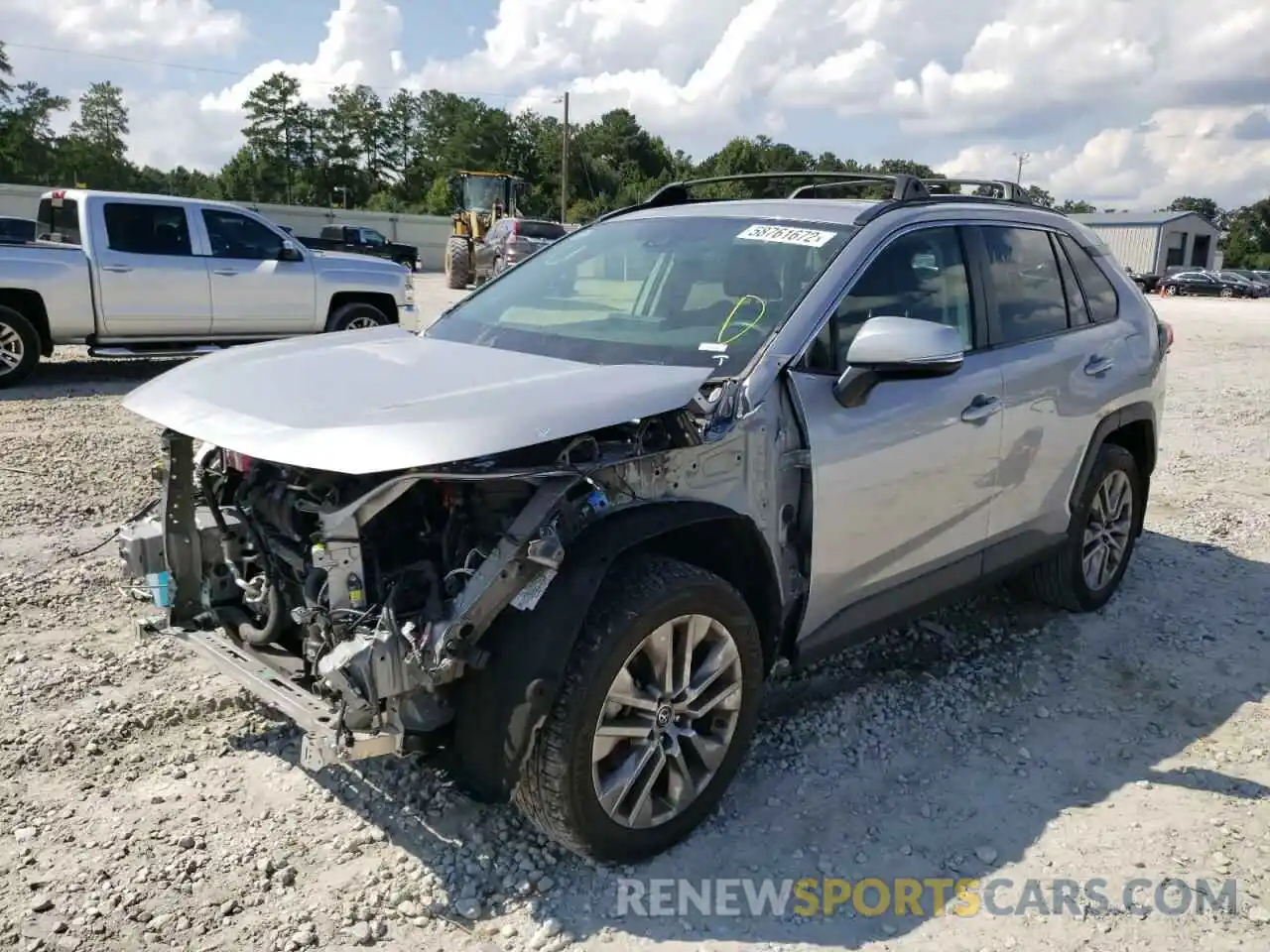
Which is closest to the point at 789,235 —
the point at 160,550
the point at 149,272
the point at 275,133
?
the point at 160,550

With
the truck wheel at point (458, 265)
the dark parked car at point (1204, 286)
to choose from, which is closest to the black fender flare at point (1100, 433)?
the truck wheel at point (458, 265)

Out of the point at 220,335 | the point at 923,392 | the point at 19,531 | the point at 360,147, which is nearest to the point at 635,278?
the point at 923,392

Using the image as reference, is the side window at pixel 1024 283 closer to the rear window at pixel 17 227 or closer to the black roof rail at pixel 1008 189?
the black roof rail at pixel 1008 189

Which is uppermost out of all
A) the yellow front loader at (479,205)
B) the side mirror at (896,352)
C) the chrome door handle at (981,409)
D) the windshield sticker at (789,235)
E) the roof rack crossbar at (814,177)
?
the yellow front loader at (479,205)

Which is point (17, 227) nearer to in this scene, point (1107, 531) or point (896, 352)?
point (1107, 531)

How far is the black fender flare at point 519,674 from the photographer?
8.70 feet

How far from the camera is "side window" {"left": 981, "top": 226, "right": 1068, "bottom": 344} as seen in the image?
4254 millimetres

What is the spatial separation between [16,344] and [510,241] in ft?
54.1

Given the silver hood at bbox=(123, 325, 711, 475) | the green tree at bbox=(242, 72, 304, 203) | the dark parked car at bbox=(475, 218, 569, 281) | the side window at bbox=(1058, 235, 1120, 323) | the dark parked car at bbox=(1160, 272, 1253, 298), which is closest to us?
the silver hood at bbox=(123, 325, 711, 475)

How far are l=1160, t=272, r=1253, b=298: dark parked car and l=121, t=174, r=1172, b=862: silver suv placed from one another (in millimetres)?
48521

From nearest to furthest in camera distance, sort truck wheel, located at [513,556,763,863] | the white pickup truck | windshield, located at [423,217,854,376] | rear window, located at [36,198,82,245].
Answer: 1. truck wheel, located at [513,556,763,863]
2. windshield, located at [423,217,854,376]
3. the white pickup truck
4. rear window, located at [36,198,82,245]

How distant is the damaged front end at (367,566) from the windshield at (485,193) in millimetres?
32752

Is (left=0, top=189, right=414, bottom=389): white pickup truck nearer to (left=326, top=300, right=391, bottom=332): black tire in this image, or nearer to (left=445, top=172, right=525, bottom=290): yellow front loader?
(left=326, top=300, right=391, bottom=332): black tire

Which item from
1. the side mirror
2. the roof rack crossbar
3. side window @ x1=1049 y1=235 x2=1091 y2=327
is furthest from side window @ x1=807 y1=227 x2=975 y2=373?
side window @ x1=1049 y1=235 x2=1091 y2=327
